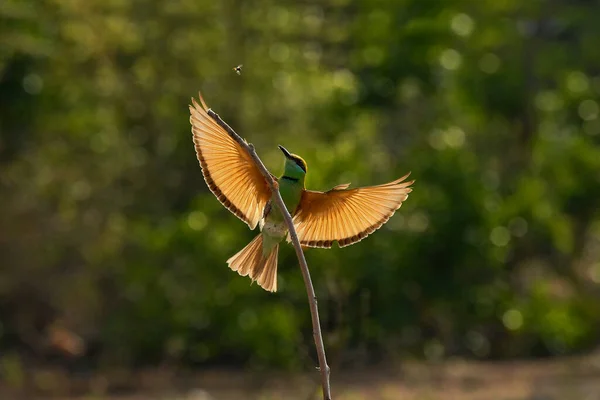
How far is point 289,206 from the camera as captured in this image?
5.47 feet

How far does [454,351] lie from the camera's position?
262 inches

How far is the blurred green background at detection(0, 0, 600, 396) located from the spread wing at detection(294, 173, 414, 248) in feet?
13.4

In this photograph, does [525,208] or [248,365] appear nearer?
[248,365]

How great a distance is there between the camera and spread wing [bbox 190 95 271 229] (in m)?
1.50

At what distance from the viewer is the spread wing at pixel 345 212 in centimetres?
160

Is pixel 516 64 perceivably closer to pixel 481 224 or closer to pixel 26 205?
pixel 481 224

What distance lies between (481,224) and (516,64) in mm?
2275

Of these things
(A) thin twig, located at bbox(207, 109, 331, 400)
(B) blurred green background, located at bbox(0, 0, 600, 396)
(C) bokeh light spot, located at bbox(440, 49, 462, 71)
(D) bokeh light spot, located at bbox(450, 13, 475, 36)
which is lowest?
(A) thin twig, located at bbox(207, 109, 331, 400)

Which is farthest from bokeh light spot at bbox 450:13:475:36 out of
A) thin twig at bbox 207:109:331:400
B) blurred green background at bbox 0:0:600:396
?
thin twig at bbox 207:109:331:400

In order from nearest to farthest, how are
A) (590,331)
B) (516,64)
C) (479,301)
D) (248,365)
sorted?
(248,365) < (479,301) < (590,331) < (516,64)

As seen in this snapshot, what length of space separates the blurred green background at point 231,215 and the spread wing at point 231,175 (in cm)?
410

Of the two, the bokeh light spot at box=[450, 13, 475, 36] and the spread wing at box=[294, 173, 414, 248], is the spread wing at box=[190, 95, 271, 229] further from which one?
the bokeh light spot at box=[450, 13, 475, 36]

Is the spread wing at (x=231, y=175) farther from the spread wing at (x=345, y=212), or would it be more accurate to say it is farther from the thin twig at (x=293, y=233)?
the thin twig at (x=293, y=233)

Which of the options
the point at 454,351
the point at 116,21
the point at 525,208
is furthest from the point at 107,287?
the point at 525,208
